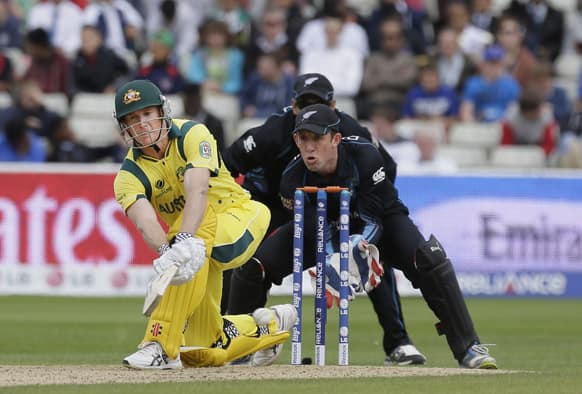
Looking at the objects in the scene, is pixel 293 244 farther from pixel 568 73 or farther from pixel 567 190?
pixel 568 73

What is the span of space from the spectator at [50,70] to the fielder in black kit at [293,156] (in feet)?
31.2

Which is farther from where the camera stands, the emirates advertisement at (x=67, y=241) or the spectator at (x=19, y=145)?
the spectator at (x=19, y=145)

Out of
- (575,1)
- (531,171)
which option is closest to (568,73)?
(575,1)

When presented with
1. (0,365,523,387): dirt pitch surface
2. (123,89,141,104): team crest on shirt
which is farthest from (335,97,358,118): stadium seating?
(123,89,141,104): team crest on shirt

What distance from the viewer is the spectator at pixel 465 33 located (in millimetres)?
20359

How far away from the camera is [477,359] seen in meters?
Result: 9.34

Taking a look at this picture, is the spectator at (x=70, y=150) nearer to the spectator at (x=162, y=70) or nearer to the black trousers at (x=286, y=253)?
the spectator at (x=162, y=70)

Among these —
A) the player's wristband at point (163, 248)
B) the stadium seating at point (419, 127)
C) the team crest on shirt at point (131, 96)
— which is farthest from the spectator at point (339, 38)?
the player's wristband at point (163, 248)

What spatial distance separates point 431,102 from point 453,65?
104cm

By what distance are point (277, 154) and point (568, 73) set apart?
11648 millimetres

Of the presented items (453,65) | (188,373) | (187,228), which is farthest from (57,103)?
(188,373)

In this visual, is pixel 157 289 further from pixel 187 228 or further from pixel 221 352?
pixel 221 352

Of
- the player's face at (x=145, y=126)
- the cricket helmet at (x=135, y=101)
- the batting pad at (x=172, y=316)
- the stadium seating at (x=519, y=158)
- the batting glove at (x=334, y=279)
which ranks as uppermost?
the stadium seating at (x=519, y=158)

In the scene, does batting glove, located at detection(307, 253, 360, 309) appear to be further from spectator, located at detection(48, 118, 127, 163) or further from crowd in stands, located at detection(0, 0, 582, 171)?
spectator, located at detection(48, 118, 127, 163)
